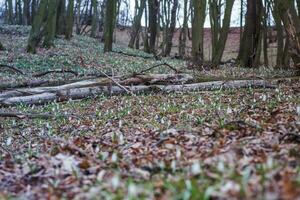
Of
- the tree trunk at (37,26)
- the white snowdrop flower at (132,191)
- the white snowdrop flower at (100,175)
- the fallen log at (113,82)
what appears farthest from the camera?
the tree trunk at (37,26)

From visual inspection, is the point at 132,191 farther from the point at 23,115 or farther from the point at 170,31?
the point at 170,31

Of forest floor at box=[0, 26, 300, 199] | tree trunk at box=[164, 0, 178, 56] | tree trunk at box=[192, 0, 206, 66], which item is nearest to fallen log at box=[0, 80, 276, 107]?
forest floor at box=[0, 26, 300, 199]

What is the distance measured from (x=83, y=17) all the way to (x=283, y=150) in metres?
55.4

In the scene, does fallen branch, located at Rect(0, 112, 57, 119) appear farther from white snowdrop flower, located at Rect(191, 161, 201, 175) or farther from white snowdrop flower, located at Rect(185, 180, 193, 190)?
white snowdrop flower, located at Rect(185, 180, 193, 190)

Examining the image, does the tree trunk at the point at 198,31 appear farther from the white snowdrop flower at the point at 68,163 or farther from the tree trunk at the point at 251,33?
the white snowdrop flower at the point at 68,163

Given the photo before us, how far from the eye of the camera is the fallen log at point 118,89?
11.8 m

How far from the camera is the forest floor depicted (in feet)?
10.9

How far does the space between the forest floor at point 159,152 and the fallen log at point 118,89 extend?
0.87 m

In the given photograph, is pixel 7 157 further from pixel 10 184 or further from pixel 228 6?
pixel 228 6

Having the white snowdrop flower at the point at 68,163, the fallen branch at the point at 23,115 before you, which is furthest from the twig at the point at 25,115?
the white snowdrop flower at the point at 68,163

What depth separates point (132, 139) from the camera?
6.30 metres

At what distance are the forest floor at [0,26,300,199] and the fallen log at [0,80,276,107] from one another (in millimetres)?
873

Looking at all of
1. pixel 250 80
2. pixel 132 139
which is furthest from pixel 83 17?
pixel 132 139

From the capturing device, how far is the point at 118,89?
12.5m
